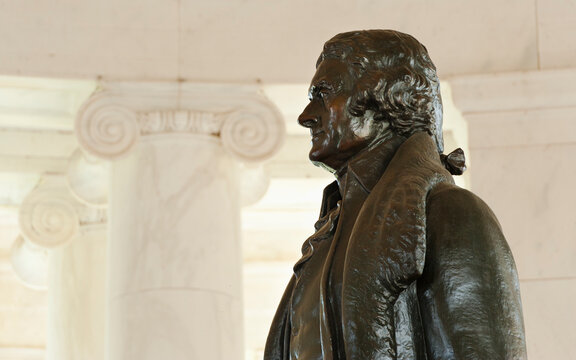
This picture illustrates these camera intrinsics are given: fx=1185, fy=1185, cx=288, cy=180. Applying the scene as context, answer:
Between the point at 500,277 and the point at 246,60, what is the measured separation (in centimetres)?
649

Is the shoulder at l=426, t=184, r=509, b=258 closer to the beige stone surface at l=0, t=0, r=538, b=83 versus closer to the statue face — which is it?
the statue face

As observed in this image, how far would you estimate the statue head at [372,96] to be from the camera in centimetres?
Answer: 418

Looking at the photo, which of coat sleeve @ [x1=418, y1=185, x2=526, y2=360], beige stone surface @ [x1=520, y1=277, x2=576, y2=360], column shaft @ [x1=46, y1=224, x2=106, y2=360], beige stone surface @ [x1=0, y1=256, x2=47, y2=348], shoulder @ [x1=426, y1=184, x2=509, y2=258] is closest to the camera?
coat sleeve @ [x1=418, y1=185, x2=526, y2=360]

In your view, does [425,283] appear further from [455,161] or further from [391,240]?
[455,161]

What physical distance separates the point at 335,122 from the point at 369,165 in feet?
0.75

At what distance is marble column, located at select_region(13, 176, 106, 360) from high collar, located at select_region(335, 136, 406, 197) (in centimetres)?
759

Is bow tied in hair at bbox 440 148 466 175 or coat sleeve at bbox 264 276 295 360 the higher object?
bow tied in hair at bbox 440 148 466 175

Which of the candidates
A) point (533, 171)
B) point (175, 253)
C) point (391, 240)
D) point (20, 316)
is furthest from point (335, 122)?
point (20, 316)

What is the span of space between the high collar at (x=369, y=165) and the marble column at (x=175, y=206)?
16.8ft

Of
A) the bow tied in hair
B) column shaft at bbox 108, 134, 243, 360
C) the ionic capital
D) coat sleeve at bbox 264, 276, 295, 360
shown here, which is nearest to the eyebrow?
the bow tied in hair

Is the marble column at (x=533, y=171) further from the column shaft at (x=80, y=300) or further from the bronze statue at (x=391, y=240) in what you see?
the bronze statue at (x=391, y=240)

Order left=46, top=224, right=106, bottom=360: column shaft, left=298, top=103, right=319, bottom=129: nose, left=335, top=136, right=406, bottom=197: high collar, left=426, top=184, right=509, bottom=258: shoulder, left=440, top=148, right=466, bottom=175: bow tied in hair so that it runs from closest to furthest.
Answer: left=426, top=184, right=509, bottom=258: shoulder
left=335, top=136, right=406, bottom=197: high collar
left=440, top=148, right=466, bottom=175: bow tied in hair
left=298, top=103, right=319, bottom=129: nose
left=46, top=224, right=106, bottom=360: column shaft

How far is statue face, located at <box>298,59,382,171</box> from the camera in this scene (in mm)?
4238

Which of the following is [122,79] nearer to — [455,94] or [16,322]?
[455,94]
